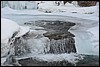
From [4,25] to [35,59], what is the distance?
0.95 meters

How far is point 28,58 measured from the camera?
11.1ft

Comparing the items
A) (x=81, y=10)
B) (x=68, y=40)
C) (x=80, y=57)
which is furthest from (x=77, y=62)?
(x=81, y=10)

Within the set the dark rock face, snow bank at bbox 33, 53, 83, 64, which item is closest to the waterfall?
snow bank at bbox 33, 53, 83, 64

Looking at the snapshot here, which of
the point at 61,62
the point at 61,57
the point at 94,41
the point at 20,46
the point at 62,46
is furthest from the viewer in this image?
the point at 94,41

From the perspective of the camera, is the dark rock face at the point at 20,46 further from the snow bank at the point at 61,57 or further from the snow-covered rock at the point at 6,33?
the snow bank at the point at 61,57

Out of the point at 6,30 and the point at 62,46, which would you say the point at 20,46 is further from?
the point at 62,46

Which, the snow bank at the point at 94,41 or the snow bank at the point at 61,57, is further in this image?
the snow bank at the point at 94,41

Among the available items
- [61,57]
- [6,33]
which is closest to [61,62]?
[61,57]

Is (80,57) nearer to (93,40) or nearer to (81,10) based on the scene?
(93,40)

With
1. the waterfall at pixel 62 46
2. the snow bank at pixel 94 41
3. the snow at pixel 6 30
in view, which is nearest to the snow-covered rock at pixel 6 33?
the snow at pixel 6 30

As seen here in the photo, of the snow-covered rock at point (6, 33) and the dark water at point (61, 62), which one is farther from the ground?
the snow-covered rock at point (6, 33)

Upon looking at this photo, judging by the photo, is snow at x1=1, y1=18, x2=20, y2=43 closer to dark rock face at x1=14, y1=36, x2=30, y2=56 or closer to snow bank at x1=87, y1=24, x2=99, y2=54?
dark rock face at x1=14, y1=36, x2=30, y2=56

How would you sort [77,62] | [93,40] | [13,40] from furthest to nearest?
1. [93,40]
2. [13,40]
3. [77,62]

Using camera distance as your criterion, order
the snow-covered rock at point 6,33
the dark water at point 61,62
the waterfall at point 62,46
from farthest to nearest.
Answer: the waterfall at point 62,46, the snow-covered rock at point 6,33, the dark water at point 61,62
